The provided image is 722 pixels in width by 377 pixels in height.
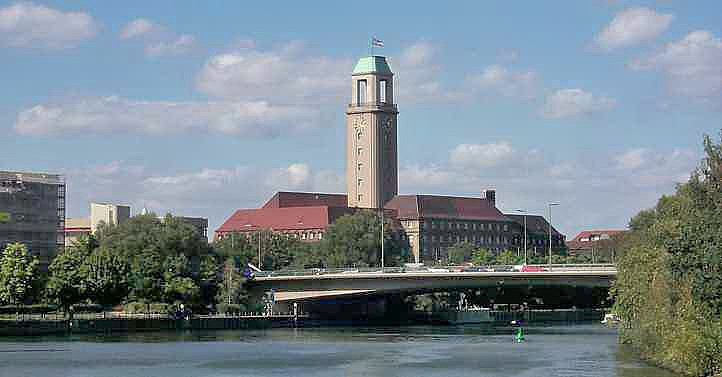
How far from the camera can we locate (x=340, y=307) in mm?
151875

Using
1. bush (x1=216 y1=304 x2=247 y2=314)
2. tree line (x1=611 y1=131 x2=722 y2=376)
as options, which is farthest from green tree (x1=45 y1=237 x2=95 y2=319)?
tree line (x1=611 y1=131 x2=722 y2=376)

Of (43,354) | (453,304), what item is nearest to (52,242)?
(453,304)

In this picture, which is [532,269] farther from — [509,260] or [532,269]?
[509,260]

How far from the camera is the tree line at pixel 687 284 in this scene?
5891cm

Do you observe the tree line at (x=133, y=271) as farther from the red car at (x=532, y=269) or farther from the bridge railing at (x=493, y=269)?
the red car at (x=532, y=269)

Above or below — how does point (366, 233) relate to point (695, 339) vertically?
above

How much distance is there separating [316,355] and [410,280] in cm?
4141

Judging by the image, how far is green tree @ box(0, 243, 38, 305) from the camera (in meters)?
117

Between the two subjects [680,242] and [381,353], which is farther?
[381,353]

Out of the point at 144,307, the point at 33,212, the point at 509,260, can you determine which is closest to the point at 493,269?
the point at 144,307

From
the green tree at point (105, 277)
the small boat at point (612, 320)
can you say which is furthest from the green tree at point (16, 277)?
the small boat at point (612, 320)

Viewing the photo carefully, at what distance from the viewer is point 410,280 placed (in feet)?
420

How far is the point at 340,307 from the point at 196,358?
68.8 m

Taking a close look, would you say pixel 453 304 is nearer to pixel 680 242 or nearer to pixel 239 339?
pixel 239 339
